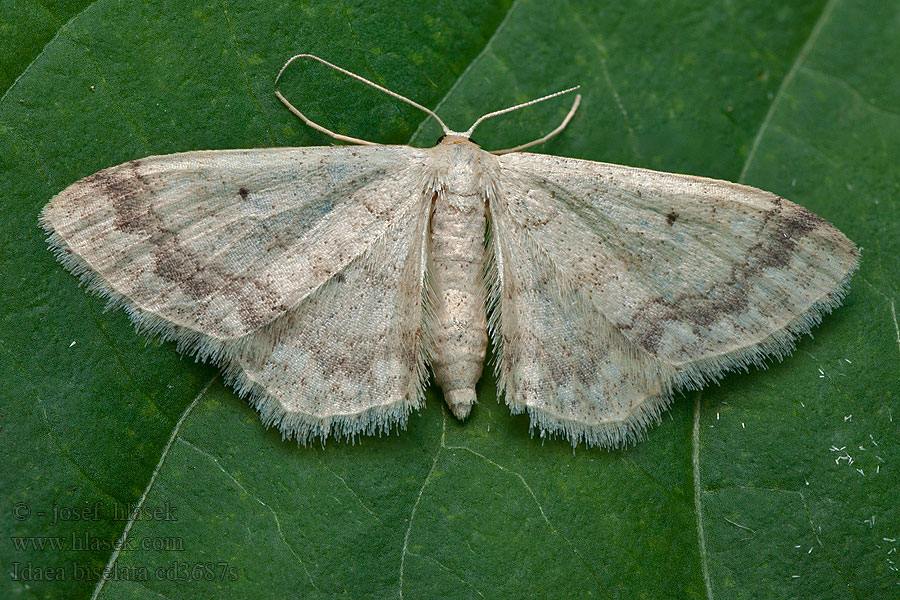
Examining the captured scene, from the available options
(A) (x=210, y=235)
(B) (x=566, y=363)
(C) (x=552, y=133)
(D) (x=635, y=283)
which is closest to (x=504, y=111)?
(C) (x=552, y=133)

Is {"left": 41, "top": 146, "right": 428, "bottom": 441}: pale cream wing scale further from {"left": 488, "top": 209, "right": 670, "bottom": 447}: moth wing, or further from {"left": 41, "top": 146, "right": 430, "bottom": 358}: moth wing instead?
{"left": 488, "top": 209, "right": 670, "bottom": 447}: moth wing

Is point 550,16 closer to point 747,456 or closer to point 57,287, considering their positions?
point 747,456

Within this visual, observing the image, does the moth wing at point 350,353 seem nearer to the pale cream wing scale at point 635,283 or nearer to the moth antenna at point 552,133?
the pale cream wing scale at point 635,283

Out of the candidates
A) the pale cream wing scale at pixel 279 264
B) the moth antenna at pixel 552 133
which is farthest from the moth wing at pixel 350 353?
the moth antenna at pixel 552 133

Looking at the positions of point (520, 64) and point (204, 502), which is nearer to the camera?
point (204, 502)

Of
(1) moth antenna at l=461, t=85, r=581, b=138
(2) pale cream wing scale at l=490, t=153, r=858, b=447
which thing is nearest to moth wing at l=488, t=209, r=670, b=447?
(2) pale cream wing scale at l=490, t=153, r=858, b=447

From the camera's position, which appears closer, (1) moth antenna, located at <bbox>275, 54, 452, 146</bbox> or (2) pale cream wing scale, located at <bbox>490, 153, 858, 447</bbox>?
(2) pale cream wing scale, located at <bbox>490, 153, 858, 447</bbox>

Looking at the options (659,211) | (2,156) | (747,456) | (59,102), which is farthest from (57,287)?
(747,456)
